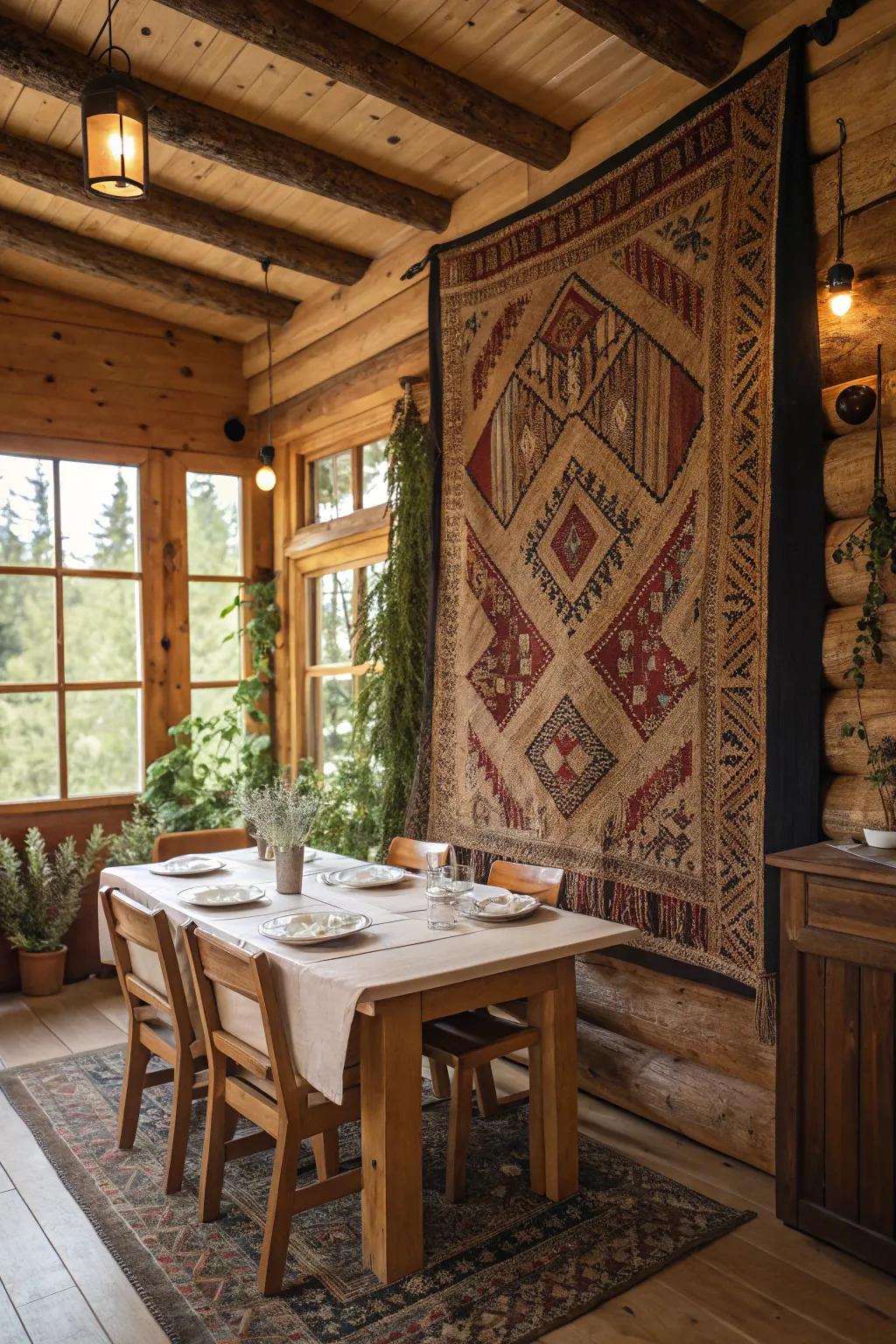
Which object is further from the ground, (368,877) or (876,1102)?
(368,877)

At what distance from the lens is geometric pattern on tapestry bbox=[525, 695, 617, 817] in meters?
3.37

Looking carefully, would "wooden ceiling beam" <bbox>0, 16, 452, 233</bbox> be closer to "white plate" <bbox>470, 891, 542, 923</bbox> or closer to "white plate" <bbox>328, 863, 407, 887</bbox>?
"white plate" <bbox>328, 863, 407, 887</bbox>

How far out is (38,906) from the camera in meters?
4.73

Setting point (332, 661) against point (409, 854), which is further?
point (332, 661)

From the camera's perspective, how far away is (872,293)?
8.55ft

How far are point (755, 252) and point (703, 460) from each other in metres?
0.58

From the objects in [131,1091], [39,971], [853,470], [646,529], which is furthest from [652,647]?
[39,971]

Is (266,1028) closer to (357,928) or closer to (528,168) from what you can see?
(357,928)

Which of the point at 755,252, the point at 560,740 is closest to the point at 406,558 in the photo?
the point at 560,740

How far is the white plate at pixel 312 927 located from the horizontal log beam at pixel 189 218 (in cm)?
273

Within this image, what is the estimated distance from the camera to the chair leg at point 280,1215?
232cm

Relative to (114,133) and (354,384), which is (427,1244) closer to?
(114,133)

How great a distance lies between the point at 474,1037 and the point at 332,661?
9.23 feet

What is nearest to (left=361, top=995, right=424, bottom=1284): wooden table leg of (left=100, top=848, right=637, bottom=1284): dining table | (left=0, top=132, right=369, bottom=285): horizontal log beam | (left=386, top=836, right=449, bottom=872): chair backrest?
(left=100, top=848, right=637, bottom=1284): dining table
